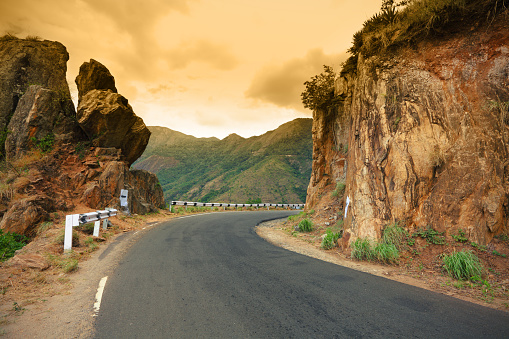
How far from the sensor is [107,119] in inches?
677

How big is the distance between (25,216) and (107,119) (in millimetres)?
10093

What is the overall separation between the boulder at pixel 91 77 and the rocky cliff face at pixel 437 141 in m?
20.1

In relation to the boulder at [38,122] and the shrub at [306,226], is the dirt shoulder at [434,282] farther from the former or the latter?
the boulder at [38,122]

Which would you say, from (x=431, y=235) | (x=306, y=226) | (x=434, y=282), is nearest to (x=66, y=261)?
(x=434, y=282)

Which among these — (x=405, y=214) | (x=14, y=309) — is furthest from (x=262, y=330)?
(x=405, y=214)

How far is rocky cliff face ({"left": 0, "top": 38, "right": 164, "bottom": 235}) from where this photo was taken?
12463 mm

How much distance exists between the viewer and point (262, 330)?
10.1ft

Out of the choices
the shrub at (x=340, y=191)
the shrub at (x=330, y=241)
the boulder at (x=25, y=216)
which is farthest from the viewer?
the shrub at (x=340, y=191)

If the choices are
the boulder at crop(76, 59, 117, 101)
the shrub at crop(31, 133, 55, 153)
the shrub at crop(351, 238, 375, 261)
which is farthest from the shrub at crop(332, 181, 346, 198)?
the boulder at crop(76, 59, 117, 101)

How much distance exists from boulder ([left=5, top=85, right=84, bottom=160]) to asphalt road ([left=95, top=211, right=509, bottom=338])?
45.1ft

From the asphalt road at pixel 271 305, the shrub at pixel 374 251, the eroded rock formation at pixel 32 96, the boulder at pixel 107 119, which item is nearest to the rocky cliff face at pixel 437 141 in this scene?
the shrub at pixel 374 251

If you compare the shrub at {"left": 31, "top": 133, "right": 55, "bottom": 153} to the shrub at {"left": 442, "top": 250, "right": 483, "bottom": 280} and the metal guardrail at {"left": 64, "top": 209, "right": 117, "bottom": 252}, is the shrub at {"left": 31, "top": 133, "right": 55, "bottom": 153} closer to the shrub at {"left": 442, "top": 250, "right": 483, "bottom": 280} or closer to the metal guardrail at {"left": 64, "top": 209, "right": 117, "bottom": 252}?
the metal guardrail at {"left": 64, "top": 209, "right": 117, "bottom": 252}

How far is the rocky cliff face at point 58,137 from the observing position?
1246 cm

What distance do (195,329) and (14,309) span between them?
2.99 m
